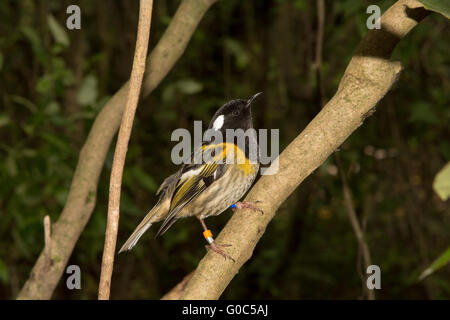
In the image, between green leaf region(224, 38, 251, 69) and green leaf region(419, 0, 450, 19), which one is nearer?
green leaf region(419, 0, 450, 19)

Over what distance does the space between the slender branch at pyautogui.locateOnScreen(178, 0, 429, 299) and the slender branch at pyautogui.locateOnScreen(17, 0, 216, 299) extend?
Result: 956mm

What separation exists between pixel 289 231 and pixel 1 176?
10.1ft

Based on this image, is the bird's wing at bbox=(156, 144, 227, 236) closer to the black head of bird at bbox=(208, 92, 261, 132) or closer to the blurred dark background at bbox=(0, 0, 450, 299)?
the black head of bird at bbox=(208, 92, 261, 132)

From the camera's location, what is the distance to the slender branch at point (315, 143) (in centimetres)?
200

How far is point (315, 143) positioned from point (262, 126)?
388 centimetres

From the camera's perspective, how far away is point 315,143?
206 centimetres

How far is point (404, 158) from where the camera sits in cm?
573

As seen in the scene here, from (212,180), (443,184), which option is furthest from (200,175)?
(443,184)

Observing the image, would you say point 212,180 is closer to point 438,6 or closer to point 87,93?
point 87,93

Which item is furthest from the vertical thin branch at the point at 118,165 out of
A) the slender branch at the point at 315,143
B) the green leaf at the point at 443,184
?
the green leaf at the point at 443,184

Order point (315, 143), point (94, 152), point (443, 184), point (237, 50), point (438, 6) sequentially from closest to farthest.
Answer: point (443, 184) < point (438, 6) < point (315, 143) < point (94, 152) < point (237, 50)

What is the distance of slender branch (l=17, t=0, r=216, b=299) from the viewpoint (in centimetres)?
275

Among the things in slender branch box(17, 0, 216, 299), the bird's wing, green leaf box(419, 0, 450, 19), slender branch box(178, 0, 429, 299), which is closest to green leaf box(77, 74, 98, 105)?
slender branch box(17, 0, 216, 299)

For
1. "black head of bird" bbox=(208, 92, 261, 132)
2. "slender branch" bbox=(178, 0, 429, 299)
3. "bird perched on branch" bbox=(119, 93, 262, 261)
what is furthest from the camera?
"black head of bird" bbox=(208, 92, 261, 132)
